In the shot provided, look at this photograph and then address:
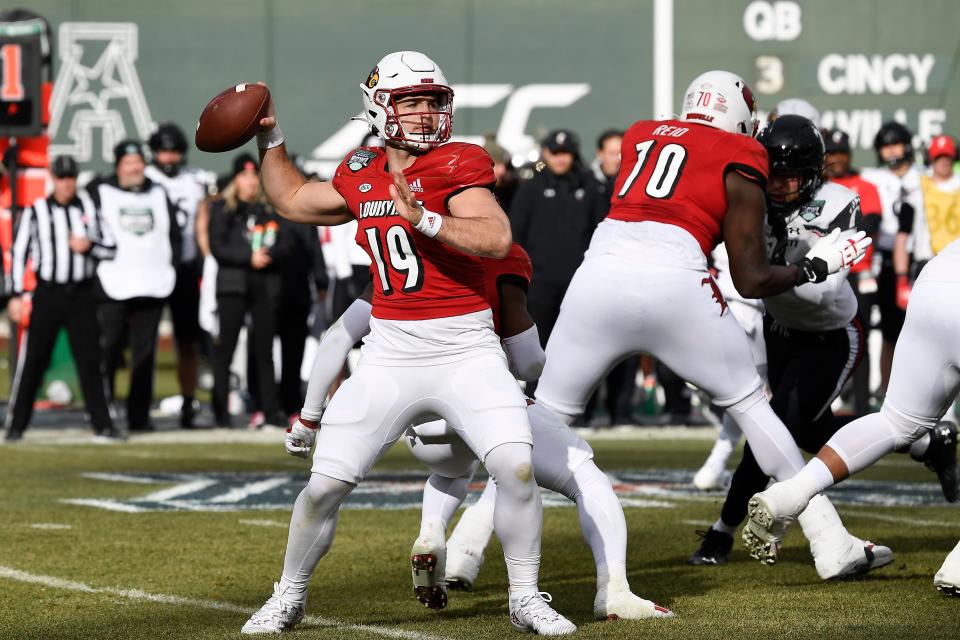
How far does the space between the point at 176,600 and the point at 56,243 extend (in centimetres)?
650

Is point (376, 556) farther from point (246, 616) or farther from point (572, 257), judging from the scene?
point (572, 257)

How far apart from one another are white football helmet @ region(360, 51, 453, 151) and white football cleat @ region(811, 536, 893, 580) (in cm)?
212

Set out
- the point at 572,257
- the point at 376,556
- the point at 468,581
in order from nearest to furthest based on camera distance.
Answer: the point at 468,581 < the point at 376,556 < the point at 572,257

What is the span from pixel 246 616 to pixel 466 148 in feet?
5.58

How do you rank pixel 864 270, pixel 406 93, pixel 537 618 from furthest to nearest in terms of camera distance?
1. pixel 864 270
2. pixel 406 93
3. pixel 537 618

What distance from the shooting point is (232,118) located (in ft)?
18.3

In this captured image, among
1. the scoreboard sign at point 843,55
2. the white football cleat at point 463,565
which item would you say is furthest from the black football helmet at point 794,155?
the scoreboard sign at point 843,55

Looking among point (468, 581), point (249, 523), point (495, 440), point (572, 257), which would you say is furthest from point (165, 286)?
point (495, 440)

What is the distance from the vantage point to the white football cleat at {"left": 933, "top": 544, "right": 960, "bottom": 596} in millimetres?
5676

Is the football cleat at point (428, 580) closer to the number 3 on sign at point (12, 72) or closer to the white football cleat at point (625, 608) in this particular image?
the white football cleat at point (625, 608)

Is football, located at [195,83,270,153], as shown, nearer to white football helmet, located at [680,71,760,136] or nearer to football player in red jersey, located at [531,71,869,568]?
football player in red jersey, located at [531,71,869,568]

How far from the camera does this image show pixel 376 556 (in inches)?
275

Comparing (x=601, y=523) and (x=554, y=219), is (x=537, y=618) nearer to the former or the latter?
(x=601, y=523)

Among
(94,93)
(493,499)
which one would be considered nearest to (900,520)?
(493,499)
